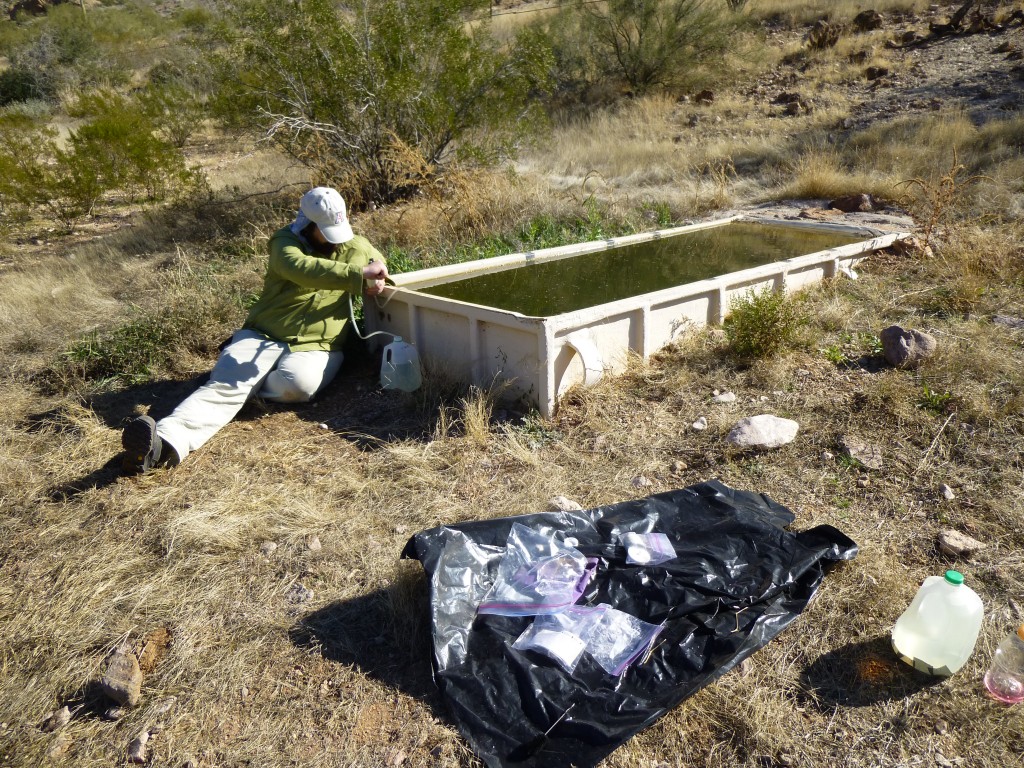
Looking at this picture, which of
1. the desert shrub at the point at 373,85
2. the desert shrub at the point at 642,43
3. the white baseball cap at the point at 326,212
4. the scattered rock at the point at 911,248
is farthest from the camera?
the desert shrub at the point at 642,43

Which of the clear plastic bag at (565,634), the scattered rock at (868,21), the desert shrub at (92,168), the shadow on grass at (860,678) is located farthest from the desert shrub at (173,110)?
the scattered rock at (868,21)

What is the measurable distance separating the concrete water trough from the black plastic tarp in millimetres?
1154

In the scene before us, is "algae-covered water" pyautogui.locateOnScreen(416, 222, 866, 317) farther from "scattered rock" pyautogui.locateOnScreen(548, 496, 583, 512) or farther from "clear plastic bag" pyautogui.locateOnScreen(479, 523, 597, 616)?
"clear plastic bag" pyautogui.locateOnScreen(479, 523, 597, 616)

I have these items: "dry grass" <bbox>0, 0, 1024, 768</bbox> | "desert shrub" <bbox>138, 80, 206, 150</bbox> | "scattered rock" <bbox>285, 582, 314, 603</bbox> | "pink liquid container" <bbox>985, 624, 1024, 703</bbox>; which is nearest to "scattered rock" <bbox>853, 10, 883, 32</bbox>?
"dry grass" <bbox>0, 0, 1024, 768</bbox>

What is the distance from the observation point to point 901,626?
7.77 feet

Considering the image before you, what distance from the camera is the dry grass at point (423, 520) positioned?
218cm

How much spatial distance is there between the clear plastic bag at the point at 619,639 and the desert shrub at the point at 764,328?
2311 mm

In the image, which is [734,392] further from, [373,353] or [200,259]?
[200,259]

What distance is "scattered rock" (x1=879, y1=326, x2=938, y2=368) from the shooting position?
13.5 ft

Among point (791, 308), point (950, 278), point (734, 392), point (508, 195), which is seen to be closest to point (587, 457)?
point (734, 392)

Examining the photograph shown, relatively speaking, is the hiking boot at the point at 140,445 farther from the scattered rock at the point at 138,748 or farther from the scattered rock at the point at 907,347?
the scattered rock at the point at 907,347

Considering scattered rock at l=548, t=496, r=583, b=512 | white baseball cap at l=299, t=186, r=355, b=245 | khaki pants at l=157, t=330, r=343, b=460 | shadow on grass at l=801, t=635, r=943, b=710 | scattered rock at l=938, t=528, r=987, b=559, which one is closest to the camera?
shadow on grass at l=801, t=635, r=943, b=710

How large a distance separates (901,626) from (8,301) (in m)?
7.10

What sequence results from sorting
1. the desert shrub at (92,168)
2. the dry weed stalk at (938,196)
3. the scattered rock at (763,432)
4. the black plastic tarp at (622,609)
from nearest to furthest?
the black plastic tarp at (622,609), the scattered rock at (763,432), the dry weed stalk at (938,196), the desert shrub at (92,168)
